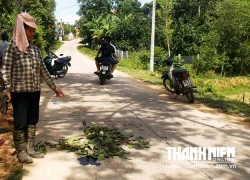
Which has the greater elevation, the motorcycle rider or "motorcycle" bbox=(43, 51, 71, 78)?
the motorcycle rider

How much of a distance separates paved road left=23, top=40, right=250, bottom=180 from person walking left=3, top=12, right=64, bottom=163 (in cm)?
52

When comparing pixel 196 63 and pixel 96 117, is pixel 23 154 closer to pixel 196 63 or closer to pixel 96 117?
pixel 96 117

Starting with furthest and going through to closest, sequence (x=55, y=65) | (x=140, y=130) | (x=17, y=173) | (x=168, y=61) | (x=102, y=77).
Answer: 1. (x=55, y=65)
2. (x=102, y=77)
3. (x=168, y=61)
4. (x=140, y=130)
5. (x=17, y=173)

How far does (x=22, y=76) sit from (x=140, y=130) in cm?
253

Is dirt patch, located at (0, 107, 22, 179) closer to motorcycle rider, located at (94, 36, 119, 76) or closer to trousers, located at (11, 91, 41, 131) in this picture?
trousers, located at (11, 91, 41, 131)

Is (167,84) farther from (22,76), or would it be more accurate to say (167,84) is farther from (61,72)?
(22,76)

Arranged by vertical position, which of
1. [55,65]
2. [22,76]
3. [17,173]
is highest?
[22,76]

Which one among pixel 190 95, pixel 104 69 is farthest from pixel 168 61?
pixel 104 69

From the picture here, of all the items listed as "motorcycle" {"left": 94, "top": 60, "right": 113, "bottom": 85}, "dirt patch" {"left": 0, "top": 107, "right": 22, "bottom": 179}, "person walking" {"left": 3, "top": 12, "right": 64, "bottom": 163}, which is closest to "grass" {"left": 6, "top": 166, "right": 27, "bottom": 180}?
"dirt patch" {"left": 0, "top": 107, "right": 22, "bottom": 179}

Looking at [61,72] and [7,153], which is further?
[61,72]

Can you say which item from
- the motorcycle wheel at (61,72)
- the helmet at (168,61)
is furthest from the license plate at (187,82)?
the motorcycle wheel at (61,72)

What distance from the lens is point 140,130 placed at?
539 centimetres

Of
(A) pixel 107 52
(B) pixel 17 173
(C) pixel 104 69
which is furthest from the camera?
(A) pixel 107 52

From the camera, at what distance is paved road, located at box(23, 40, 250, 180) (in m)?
3.68
